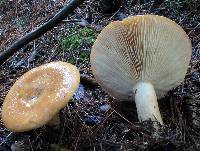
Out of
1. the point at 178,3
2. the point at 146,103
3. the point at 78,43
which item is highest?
the point at 178,3

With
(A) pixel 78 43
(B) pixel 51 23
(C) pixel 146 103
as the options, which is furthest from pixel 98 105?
(A) pixel 78 43

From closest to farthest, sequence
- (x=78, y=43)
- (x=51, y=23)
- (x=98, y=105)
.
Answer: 1. (x=51, y=23)
2. (x=98, y=105)
3. (x=78, y=43)

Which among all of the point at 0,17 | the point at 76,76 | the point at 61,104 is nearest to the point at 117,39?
the point at 76,76

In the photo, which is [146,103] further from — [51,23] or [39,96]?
[51,23]

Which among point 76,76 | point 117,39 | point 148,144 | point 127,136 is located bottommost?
point 127,136

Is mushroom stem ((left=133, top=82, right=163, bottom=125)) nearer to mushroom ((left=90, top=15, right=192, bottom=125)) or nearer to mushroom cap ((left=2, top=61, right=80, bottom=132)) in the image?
mushroom ((left=90, top=15, right=192, bottom=125))

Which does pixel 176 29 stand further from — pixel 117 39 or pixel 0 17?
pixel 0 17
